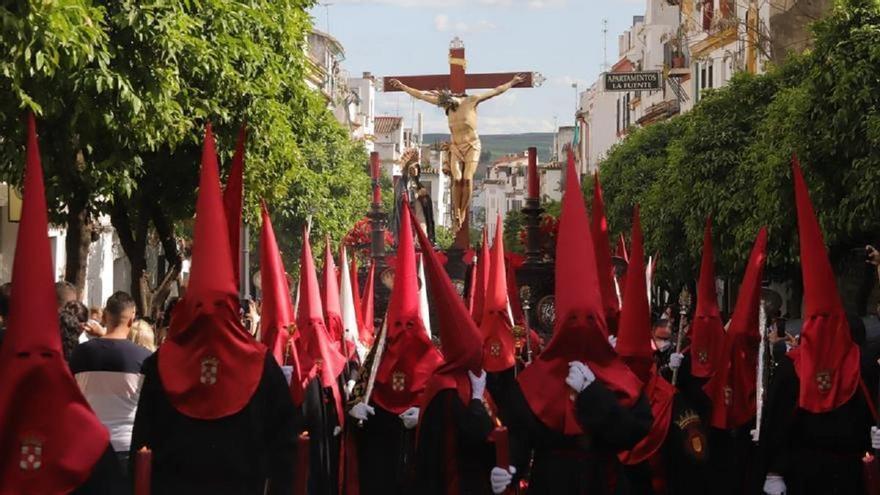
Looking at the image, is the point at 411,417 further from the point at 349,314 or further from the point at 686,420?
the point at 349,314

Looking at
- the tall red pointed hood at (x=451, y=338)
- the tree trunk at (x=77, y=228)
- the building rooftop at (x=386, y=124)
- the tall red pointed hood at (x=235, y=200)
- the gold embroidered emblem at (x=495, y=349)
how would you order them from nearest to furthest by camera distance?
the tall red pointed hood at (x=235, y=200)
the tall red pointed hood at (x=451, y=338)
the gold embroidered emblem at (x=495, y=349)
the tree trunk at (x=77, y=228)
the building rooftop at (x=386, y=124)

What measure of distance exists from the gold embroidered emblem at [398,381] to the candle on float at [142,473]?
3.67 metres

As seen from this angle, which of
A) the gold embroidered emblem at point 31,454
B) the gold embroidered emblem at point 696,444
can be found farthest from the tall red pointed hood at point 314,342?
the gold embroidered emblem at point 31,454

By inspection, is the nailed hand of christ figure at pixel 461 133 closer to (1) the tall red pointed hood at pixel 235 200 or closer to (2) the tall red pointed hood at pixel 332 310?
(2) the tall red pointed hood at pixel 332 310

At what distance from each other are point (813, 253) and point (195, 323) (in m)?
3.90

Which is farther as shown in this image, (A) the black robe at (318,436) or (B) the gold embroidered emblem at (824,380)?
(A) the black robe at (318,436)

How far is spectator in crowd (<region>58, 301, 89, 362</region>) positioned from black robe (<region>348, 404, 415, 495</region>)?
2.01 m

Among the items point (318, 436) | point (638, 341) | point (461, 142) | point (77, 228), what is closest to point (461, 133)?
point (461, 142)

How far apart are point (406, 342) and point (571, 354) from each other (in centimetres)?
256

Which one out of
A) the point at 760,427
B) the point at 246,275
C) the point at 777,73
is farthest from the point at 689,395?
the point at 777,73

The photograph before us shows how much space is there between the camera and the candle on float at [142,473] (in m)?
7.84

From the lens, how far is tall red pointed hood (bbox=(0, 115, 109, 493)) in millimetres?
6691

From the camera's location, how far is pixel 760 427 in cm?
1119

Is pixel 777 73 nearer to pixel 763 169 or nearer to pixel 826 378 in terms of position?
pixel 763 169
